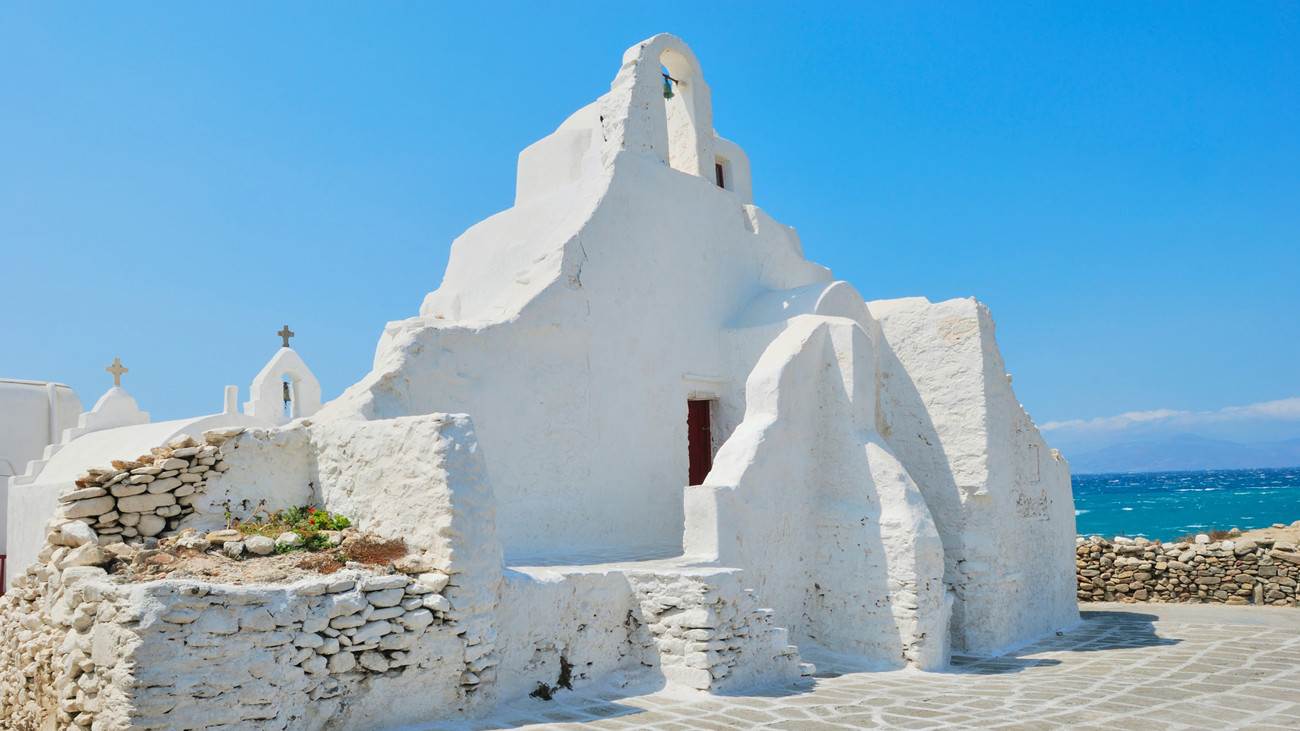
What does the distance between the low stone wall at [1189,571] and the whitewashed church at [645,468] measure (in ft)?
11.6

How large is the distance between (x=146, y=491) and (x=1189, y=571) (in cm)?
1449

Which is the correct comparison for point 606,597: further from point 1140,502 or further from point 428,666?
point 1140,502

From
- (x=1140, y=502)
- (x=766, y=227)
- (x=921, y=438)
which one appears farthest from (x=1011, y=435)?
(x=1140, y=502)

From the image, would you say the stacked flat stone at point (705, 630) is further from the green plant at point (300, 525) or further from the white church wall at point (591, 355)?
the green plant at point (300, 525)

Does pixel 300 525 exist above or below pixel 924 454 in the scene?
below

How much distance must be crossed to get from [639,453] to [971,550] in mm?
3857

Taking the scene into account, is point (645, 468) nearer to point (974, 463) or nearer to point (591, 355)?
point (591, 355)

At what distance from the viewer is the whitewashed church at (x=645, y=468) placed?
Result: 6492 millimetres

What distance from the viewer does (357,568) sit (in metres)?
6.29

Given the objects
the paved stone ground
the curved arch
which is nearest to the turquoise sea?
the paved stone ground

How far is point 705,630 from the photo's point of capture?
754cm

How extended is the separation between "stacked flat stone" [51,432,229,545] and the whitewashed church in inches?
6.4

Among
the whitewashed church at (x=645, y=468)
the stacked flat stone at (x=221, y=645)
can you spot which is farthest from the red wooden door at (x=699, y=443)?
the stacked flat stone at (x=221, y=645)

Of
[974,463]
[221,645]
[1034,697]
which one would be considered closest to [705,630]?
[1034,697]
